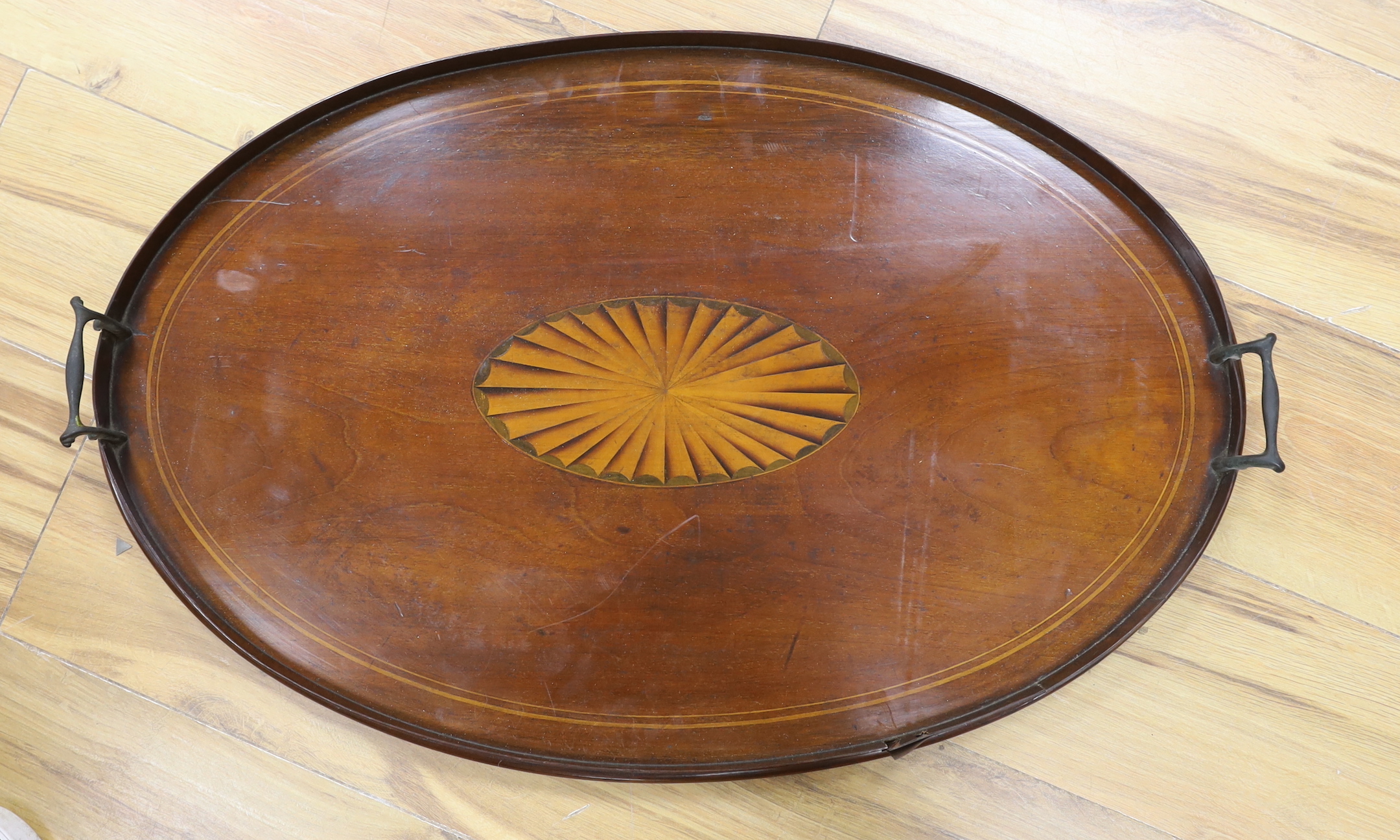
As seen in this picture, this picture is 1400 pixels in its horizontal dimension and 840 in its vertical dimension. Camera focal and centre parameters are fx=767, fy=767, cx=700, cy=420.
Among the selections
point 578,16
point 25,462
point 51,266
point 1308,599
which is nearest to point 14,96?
point 51,266

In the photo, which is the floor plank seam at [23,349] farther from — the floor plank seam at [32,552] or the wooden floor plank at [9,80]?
the wooden floor plank at [9,80]

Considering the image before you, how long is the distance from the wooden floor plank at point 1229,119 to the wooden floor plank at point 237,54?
693 mm

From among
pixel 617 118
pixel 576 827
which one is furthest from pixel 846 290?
pixel 576 827

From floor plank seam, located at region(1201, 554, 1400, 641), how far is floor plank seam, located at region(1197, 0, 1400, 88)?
71 centimetres

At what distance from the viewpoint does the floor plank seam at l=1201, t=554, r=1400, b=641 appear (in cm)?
102

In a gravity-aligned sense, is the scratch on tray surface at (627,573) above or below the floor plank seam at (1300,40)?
below

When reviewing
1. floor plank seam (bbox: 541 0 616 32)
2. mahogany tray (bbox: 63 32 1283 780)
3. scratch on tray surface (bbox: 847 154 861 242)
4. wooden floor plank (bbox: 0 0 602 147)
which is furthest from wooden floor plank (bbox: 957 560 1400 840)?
wooden floor plank (bbox: 0 0 602 147)

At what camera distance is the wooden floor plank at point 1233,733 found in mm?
1012

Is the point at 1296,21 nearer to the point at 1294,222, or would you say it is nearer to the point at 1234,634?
the point at 1294,222

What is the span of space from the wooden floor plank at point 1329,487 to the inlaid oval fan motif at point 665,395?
1.95ft

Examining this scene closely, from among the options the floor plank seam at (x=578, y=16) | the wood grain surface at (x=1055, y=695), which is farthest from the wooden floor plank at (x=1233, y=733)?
the floor plank seam at (x=578, y=16)

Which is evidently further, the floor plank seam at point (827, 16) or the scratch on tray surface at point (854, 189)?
the floor plank seam at point (827, 16)

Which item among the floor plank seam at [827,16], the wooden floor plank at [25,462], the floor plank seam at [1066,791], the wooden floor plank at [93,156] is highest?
the floor plank seam at [827,16]

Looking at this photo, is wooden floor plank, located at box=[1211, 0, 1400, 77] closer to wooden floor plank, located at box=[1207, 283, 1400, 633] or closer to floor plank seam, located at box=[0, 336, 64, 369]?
wooden floor plank, located at box=[1207, 283, 1400, 633]
